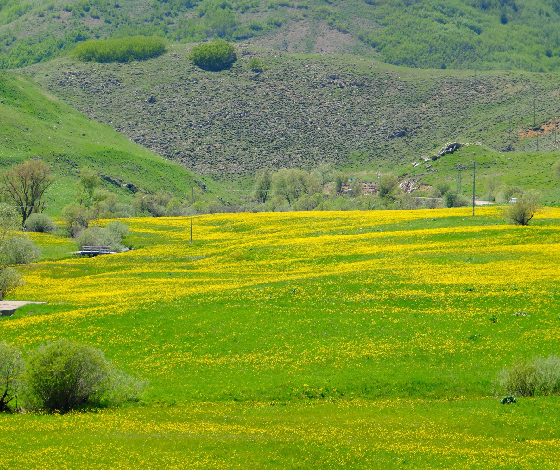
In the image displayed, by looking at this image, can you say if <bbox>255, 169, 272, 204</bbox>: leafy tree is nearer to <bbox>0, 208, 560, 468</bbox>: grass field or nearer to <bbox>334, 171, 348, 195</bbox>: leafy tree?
<bbox>334, 171, 348, 195</bbox>: leafy tree

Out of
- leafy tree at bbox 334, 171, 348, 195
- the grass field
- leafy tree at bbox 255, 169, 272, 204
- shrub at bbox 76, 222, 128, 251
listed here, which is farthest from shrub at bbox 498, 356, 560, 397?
leafy tree at bbox 334, 171, 348, 195

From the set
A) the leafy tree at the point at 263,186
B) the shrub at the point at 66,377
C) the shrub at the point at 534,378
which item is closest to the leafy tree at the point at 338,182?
the leafy tree at the point at 263,186

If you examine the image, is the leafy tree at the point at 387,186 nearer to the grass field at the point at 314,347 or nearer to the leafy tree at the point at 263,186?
the leafy tree at the point at 263,186

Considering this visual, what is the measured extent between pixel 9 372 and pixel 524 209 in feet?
186

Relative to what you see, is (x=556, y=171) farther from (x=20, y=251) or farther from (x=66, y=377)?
(x=66, y=377)

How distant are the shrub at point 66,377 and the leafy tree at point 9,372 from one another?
2.43ft

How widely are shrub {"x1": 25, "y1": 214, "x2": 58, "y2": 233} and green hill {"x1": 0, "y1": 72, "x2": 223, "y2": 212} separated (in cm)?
3852

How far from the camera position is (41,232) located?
106 m

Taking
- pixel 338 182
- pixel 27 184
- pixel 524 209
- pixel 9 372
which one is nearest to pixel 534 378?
pixel 9 372

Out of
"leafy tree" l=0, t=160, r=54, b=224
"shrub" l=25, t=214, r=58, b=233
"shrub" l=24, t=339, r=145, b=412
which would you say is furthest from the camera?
"leafy tree" l=0, t=160, r=54, b=224

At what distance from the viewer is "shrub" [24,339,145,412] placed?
3278 cm

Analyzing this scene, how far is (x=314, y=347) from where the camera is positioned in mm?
41344

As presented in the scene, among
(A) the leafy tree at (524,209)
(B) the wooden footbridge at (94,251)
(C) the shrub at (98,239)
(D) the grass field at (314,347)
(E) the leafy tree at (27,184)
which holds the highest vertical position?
(E) the leafy tree at (27,184)

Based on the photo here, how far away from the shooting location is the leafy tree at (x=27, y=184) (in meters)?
114
